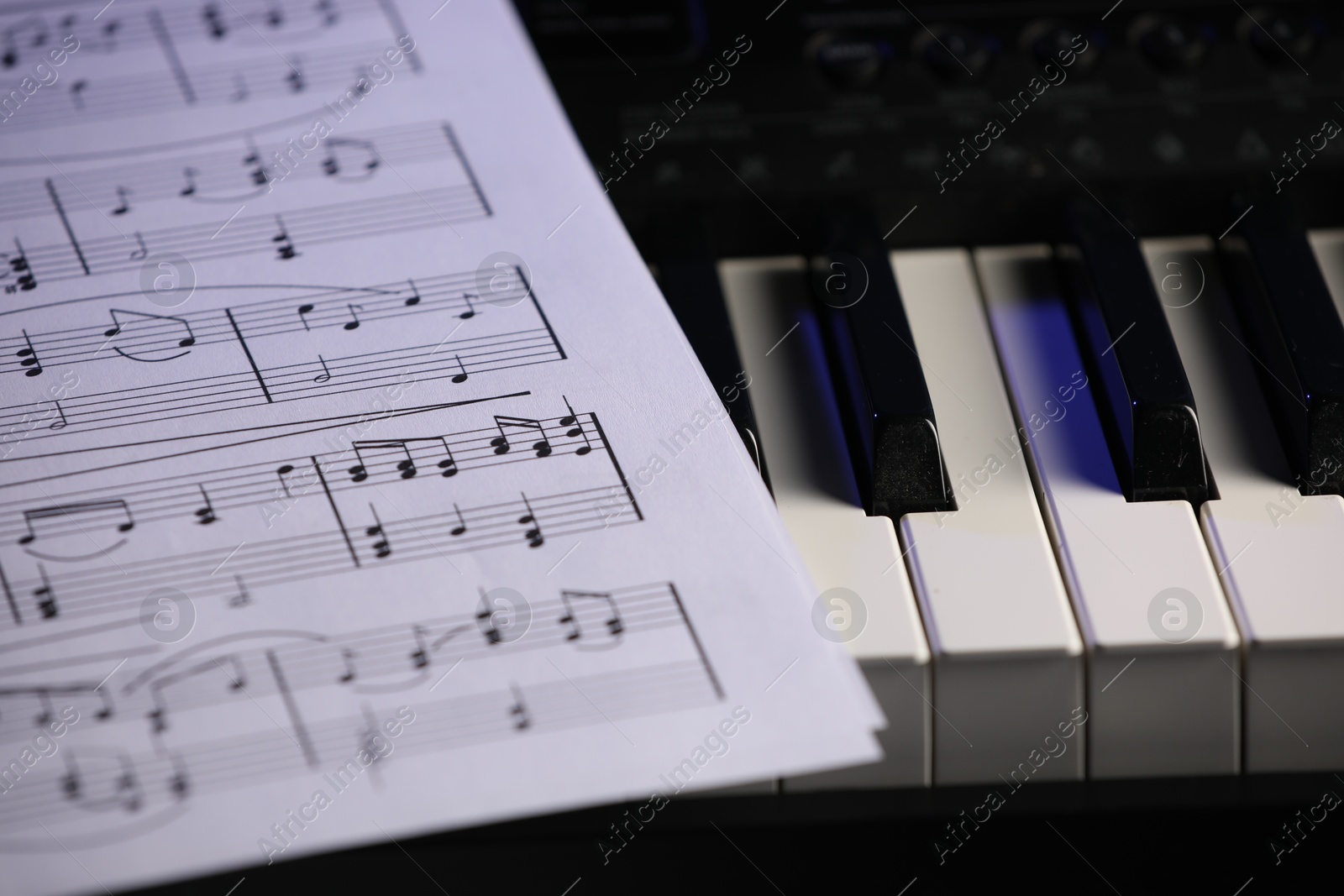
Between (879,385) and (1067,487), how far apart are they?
0.49 ft

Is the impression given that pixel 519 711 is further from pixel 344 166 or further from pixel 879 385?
pixel 344 166

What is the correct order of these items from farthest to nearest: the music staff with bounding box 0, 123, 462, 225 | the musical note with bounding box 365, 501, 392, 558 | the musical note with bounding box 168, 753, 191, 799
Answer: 1. the music staff with bounding box 0, 123, 462, 225
2. the musical note with bounding box 365, 501, 392, 558
3. the musical note with bounding box 168, 753, 191, 799

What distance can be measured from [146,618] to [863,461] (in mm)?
473

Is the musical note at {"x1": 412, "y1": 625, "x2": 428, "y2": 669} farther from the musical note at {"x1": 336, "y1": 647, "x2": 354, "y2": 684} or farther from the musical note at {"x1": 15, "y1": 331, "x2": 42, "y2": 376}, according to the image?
the musical note at {"x1": 15, "y1": 331, "x2": 42, "y2": 376}

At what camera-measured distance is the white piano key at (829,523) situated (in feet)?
2.38

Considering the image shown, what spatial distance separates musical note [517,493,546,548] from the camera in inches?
27.1

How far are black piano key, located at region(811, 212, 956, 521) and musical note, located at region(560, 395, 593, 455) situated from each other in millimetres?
200

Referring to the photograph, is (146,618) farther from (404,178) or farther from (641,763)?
(404,178)

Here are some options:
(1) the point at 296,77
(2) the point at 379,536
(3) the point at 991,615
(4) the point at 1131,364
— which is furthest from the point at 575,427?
(1) the point at 296,77

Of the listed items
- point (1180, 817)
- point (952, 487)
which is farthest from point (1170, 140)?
point (1180, 817)

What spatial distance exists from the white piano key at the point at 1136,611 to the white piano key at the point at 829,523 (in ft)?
0.37

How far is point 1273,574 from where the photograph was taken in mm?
759

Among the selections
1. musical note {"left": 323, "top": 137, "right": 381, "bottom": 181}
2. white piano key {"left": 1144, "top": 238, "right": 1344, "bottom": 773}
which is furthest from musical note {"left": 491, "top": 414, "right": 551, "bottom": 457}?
white piano key {"left": 1144, "top": 238, "right": 1344, "bottom": 773}

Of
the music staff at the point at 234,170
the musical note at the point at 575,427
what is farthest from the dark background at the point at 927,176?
the musical note at the point at 575,427
